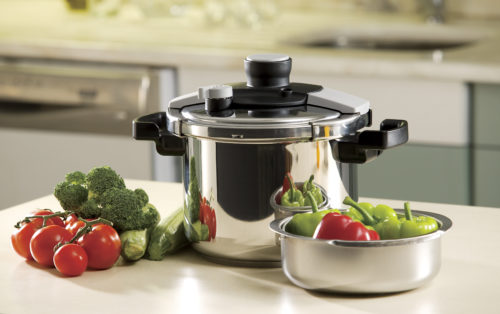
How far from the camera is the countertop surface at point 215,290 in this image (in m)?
1.30

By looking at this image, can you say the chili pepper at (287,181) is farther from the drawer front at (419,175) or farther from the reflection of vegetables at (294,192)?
the drawer front at (419,175)

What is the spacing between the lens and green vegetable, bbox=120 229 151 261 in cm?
147

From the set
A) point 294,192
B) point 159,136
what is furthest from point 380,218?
point 159,136

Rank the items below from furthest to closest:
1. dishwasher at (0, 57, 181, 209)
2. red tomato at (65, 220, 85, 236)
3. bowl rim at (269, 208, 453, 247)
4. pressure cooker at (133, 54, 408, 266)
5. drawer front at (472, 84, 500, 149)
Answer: dishwasher at (0, 57, 181, 209) → drawer front at (472, 84, 500, 149) → red tomato at (65, 220, 85, 236) → pressure cooker at (133, 54, 408, 266) → bowl rim at (269, 208, 453, 247)

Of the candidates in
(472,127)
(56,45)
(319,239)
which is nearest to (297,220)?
(319,239)

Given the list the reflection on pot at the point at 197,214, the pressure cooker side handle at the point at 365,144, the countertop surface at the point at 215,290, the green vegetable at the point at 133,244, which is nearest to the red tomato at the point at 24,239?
the countertop surface at the point at 215,290

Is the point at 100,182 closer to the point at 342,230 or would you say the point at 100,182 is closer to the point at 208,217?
the point at 208,217

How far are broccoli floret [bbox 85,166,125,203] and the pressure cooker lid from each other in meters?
0.13

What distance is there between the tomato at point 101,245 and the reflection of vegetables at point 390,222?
1.16 feet

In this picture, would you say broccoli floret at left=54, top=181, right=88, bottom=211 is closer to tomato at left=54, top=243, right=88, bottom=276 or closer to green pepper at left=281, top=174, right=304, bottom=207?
tomato at left=54, top=243, right=88, bottom=276

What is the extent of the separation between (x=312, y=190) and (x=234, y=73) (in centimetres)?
151

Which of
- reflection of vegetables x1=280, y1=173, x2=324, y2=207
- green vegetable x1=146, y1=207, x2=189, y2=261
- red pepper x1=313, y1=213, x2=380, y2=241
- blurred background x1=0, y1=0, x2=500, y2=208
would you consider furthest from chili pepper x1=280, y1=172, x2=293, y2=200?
blurred background x1=0, y1=0, x2=500, y2=208

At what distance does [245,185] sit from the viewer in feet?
4.62

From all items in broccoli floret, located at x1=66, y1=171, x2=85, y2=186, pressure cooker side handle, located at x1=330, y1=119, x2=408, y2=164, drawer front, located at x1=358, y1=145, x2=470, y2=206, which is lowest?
drawer front, located at x1=358, y1=145, x2=470, y2=206
